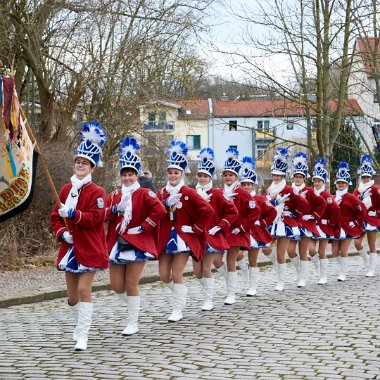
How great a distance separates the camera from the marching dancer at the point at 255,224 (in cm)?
1347

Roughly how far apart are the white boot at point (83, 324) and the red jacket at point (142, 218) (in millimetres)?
1057

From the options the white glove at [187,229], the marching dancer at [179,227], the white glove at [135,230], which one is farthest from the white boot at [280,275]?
the white glove at [135,230]

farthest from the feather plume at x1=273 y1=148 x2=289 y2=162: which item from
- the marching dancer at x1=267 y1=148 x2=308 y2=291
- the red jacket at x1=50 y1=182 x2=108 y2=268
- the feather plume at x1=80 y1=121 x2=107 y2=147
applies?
the red jacket at x1=50 y1=182 x2=108 y2=268

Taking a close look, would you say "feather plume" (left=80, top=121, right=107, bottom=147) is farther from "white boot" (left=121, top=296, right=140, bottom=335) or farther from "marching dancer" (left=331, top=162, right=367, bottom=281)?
"marching dancer" (left=331, top=162, right=367, bottom=281)

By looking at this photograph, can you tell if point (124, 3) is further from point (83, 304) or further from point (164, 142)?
point (83, 304)

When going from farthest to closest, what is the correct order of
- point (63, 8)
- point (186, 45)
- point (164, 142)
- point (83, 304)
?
point (164, 142) → point (186, 45) → point (63, 8) → point (83, 304)

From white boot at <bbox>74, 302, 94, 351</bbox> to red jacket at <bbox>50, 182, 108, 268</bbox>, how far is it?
399 mm

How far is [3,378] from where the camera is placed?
7.45 meters

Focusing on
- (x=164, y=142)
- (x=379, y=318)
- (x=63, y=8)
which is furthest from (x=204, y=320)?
(x=164, y=142)

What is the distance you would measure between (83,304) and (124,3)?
1267 cm

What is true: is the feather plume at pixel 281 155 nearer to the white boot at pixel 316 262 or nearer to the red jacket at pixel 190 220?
the white boot at pixel 316 262

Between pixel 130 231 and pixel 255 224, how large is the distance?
13.5 feet

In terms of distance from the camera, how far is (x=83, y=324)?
892 cm

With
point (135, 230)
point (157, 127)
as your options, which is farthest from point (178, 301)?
point (157, 127)
